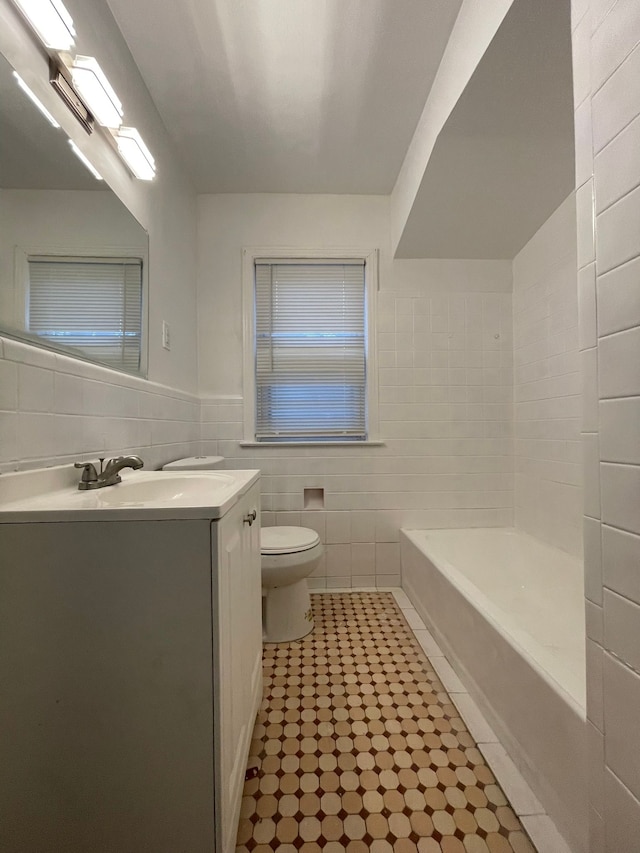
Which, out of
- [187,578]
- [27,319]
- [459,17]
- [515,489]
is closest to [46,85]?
[27,319]

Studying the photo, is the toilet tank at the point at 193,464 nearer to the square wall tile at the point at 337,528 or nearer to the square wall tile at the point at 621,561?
the square wall tile at the point at 337,528

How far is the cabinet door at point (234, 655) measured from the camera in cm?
70

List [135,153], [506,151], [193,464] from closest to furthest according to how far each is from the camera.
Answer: [135,153], [506,151], [193,464]

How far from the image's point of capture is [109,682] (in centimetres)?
67

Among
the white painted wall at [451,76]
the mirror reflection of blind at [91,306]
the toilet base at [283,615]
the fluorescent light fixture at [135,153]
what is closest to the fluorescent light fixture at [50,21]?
the fluorescent light fixture at [135,153]

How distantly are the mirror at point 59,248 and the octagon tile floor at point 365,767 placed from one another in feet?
4.33

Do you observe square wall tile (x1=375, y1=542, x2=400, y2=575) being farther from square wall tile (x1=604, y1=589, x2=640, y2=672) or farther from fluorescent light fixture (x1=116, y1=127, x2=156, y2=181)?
fluorescent light fixture (x1=116, y1=127, x2=156, y2=181)

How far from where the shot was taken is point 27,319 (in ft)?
3.00

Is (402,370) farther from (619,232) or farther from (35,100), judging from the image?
(35,100)

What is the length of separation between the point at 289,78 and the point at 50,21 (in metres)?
0.98

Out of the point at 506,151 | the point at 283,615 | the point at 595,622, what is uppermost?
the point at 506,151

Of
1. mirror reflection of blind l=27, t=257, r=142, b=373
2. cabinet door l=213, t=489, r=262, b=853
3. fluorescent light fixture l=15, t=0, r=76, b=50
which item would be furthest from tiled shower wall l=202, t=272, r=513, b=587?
fluorescent light fixture l=15, t=0, r=76, b=50

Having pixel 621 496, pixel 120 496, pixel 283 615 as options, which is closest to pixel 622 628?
pixel 621 496

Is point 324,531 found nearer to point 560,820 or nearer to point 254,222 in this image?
point 560,820
